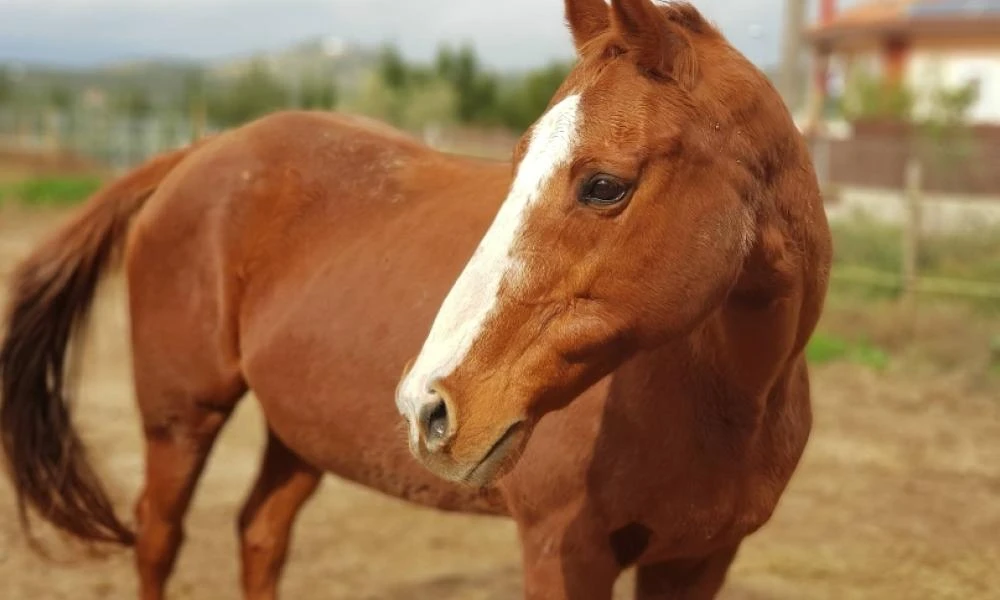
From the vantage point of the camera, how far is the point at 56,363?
3740 mm

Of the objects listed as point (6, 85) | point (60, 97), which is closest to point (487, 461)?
point (60, 97)

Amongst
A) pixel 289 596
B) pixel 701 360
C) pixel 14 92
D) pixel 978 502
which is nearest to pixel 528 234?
pixel 701 360

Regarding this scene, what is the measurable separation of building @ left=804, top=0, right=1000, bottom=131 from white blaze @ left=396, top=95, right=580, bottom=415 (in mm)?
19025

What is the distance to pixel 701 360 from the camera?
7.03 feet

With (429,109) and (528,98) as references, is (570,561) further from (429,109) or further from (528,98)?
(429,109)

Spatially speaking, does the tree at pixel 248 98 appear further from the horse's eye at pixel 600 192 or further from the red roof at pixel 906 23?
the horse's eye at pixel 600 192

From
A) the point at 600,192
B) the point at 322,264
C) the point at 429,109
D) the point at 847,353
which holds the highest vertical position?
the point at 600,192

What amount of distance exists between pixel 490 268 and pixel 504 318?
0.31ft

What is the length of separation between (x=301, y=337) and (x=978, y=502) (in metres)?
4.00

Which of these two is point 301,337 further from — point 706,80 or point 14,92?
point 14,92

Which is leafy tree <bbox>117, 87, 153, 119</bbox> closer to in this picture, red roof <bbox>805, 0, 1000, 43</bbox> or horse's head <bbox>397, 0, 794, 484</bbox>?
red roof <bbox>805, 0, 1000, 43</bbox>

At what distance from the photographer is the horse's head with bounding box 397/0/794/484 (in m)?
1.70

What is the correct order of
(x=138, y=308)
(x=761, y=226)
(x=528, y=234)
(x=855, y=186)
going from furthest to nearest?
(x=855, y=186) → (x=138, y=308) → (x=761, y=226) → (x=528, y=234)

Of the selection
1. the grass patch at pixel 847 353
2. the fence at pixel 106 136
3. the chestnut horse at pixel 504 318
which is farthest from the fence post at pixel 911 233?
the fence at pixel 106 136
